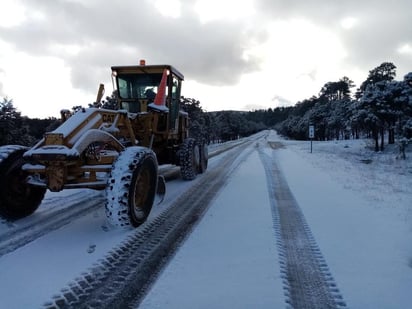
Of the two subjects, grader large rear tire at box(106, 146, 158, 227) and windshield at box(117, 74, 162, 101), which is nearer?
grader large rear tire at box(106, 146, 158, 227)

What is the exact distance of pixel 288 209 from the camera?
293 inches

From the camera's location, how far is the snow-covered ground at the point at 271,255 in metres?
3.69

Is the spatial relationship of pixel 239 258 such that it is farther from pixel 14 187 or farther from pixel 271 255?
pixel 14 187

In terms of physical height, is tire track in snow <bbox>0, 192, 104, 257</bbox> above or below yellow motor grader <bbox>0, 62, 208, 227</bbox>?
below

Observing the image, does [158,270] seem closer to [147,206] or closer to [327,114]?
[147,206]

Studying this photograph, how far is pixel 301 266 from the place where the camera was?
4.50 metres

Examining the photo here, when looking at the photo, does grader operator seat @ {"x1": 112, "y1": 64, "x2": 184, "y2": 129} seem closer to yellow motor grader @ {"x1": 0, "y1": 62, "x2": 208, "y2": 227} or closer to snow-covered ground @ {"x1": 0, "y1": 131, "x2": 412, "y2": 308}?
yellow motor grader @ {"x1": 0, "y1": 62, "x2": 208, "y2": 227}

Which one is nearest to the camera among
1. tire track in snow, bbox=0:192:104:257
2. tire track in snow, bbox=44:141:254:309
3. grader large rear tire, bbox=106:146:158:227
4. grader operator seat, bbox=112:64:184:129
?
tire track in snow, bbox=44:141:254:309

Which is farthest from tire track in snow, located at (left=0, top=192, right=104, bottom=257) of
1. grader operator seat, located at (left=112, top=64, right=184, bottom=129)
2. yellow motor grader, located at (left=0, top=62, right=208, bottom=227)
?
grader operator seat, located at (left=112, top=64, right=184, bottom=129)

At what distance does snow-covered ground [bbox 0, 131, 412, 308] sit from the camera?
145 inches

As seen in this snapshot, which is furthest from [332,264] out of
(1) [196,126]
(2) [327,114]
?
(2) [327,114]

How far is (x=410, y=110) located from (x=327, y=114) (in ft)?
147

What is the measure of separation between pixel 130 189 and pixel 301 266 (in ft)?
8.54

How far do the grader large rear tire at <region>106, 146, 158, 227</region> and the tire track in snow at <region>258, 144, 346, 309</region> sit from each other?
2179 mm
